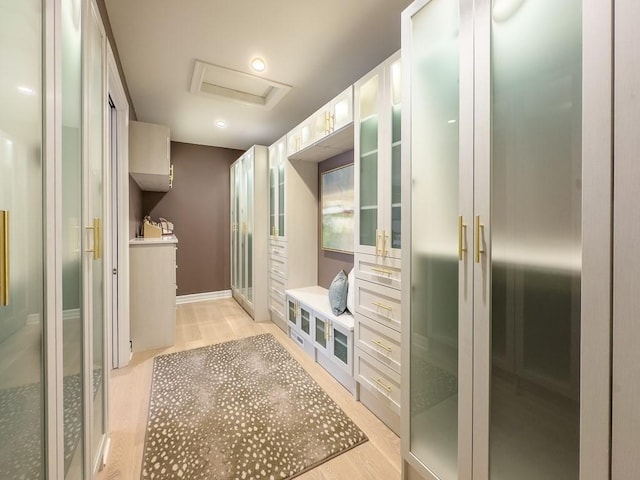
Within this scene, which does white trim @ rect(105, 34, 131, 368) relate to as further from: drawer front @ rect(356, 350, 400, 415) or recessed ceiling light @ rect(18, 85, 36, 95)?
drawer front @ rect(356, 350, 400, 415)

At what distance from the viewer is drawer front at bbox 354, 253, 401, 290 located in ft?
5.59

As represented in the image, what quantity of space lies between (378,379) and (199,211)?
4.11 m

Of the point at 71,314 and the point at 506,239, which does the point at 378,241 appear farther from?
the point at 71,314

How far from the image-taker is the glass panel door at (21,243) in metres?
0.66

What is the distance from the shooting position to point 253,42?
83.2 inches

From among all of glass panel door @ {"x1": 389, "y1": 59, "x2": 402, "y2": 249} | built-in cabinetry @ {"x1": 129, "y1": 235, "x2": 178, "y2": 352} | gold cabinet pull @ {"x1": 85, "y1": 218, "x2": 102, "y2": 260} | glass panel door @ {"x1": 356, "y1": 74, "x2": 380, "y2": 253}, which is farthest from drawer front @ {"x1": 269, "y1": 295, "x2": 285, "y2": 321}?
gold cabinet pull @ {"x1": 85, "y1": 218, "x2": 102, "y2": 260}

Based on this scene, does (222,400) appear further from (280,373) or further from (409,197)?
(409,197)

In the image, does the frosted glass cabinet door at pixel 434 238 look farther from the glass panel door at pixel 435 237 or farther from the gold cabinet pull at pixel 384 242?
the gold cabinet pull at pixel 384 242

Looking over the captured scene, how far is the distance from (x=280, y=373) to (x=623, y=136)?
2506mm

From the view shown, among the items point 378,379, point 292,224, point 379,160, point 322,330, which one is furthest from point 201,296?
point 379,160

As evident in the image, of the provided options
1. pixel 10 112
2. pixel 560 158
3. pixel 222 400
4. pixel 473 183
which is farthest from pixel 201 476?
pixel 560 158

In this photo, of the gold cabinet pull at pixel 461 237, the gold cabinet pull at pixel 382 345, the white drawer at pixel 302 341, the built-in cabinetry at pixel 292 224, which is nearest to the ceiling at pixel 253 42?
the built-in cabinetry at pixel 292 224

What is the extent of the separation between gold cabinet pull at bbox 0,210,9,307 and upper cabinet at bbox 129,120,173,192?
8.64 ft

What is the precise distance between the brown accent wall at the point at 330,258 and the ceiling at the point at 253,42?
0.67 metres
